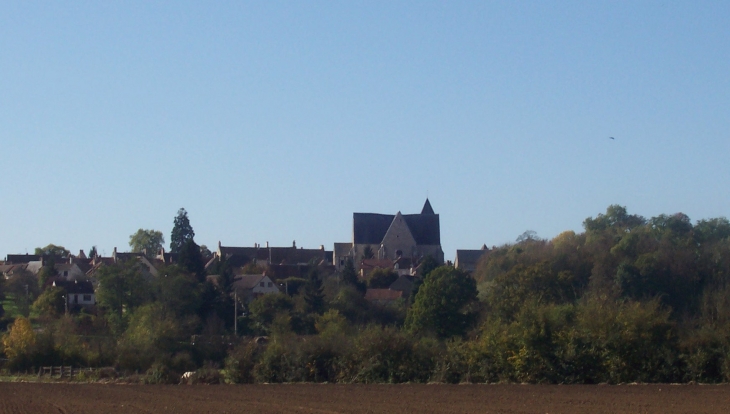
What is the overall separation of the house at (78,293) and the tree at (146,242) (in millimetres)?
52364

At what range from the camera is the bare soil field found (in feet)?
79.6

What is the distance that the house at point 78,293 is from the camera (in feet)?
243

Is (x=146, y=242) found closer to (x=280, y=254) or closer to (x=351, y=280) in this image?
(x=280, y=254)

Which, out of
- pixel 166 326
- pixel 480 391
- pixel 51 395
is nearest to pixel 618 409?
pixel 480 391

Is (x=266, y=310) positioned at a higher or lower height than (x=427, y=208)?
lower

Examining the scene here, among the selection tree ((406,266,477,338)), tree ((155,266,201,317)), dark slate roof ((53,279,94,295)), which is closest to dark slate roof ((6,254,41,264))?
dark slate roof ((53,279,94,295))

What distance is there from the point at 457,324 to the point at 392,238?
60.7 m

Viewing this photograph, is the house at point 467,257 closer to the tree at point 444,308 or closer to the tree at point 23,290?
the tree at point 23,290

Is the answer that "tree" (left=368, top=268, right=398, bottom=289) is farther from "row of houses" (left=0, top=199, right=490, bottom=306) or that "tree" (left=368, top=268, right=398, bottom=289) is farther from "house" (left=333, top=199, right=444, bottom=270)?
"house" (left=333, top=199, right=444, bottom=270)

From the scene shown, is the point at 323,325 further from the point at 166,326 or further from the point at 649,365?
the point at 649,365

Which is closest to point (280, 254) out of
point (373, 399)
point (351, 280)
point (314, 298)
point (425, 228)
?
point (425, 228)

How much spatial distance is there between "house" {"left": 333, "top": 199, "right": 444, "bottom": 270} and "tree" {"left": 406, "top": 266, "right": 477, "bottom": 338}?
5589cm

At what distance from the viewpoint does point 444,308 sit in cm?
5416

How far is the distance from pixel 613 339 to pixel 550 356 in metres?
2.29
